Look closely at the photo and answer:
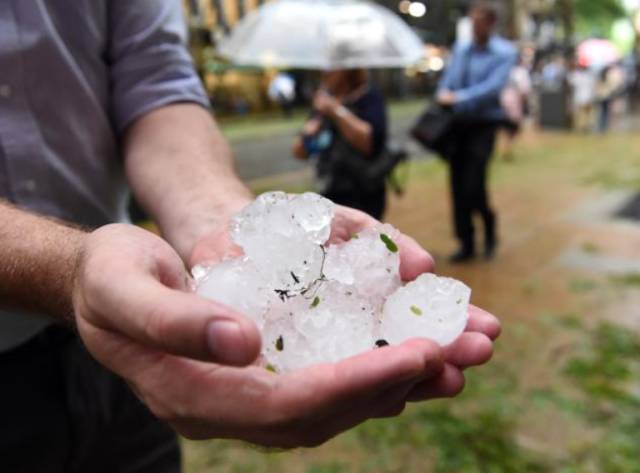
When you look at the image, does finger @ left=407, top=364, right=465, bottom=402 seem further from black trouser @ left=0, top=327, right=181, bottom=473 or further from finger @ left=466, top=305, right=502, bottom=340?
black trouser @ left=0, top=327, right=181, bottom=473

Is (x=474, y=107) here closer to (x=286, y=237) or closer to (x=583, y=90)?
(x=286, y=237)

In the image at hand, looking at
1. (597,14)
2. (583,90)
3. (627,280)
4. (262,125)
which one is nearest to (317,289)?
(627,280)

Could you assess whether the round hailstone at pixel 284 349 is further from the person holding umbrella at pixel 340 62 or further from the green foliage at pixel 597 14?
the green foliage at pixel 597 14

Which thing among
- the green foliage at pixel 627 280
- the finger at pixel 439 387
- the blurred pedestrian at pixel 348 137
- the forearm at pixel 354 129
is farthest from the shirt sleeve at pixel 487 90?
the finger at pixel 439 387

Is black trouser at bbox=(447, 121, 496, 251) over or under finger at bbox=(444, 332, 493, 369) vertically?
under

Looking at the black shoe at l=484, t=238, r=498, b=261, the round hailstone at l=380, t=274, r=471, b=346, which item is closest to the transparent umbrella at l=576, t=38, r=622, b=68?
the black shoe at l=484, t=238, r=498, b=261

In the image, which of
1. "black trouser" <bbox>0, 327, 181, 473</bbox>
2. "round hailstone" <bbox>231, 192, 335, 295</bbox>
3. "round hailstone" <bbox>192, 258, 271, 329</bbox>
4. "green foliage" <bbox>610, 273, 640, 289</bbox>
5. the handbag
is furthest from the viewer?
the handbag

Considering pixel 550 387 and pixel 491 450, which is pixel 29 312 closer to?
pixel 491 450
